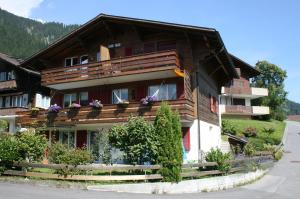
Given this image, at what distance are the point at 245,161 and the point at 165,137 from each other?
22.4 ft

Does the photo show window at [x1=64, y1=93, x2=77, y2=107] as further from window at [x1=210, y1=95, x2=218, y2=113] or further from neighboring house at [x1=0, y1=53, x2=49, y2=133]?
window at [x1=210, y1=95, x2=218, y2=113]

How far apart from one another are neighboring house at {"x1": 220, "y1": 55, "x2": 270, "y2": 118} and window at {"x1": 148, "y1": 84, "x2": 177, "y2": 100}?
3110 cm

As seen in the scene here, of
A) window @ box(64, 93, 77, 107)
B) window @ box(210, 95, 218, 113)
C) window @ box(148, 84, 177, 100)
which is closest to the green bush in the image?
window @ box(148, 84, 177, 100)

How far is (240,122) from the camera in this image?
4966 cm

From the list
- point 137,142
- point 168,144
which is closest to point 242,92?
point 137,142

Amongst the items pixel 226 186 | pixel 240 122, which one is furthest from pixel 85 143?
pixel 240 122

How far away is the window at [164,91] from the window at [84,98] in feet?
18.1

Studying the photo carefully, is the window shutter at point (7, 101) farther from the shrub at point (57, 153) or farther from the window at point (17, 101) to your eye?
the shrub at point (57, 153)

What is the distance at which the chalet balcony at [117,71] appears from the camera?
74.2ft

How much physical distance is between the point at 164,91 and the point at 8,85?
2025 cm

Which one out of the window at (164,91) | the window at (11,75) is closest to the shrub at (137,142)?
the window at (164,91)

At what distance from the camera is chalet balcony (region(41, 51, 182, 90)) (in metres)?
22.6

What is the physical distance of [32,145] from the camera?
18.1m

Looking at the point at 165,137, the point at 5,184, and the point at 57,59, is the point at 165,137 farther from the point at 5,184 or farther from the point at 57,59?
the point at 57,59
